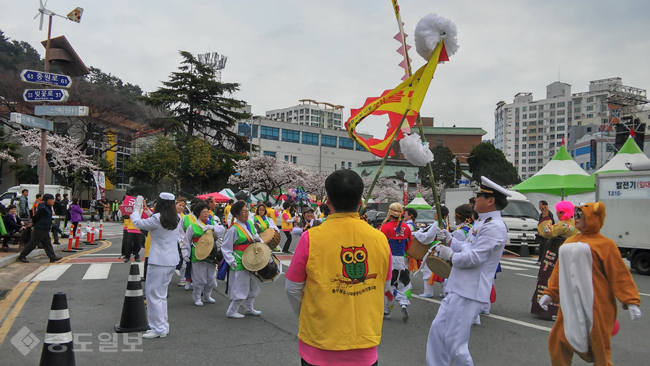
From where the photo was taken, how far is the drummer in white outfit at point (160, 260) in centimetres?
605

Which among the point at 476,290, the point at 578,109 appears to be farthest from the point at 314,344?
the point at 578,109

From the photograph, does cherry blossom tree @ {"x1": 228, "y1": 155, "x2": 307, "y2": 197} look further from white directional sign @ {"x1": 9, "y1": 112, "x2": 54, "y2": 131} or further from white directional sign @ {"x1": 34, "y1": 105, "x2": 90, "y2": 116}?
white directional sign @ {"x1": 34, "y1": 105, "x2": 90, "y2": 116}

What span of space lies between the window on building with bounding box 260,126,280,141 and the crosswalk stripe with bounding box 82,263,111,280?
67309 mm

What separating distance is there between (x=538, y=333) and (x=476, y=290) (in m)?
3.24

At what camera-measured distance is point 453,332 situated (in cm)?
414

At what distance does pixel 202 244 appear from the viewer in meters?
7.96

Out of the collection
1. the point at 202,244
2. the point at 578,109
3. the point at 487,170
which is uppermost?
the point at 578,109

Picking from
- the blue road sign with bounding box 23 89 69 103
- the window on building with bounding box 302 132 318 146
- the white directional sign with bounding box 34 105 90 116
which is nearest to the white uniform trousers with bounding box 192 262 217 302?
the white directional sign with bounding box 34 105 90 116

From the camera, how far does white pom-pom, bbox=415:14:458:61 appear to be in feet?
15.4

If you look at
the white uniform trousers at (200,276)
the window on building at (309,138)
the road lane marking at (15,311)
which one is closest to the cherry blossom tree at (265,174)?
the window on building at (309,138)

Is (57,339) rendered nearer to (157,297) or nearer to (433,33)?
(157,297)

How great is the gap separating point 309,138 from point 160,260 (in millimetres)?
79775

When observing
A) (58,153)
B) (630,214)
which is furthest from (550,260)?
(58,153)

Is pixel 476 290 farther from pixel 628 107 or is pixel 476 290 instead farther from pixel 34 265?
pixel 628 107
